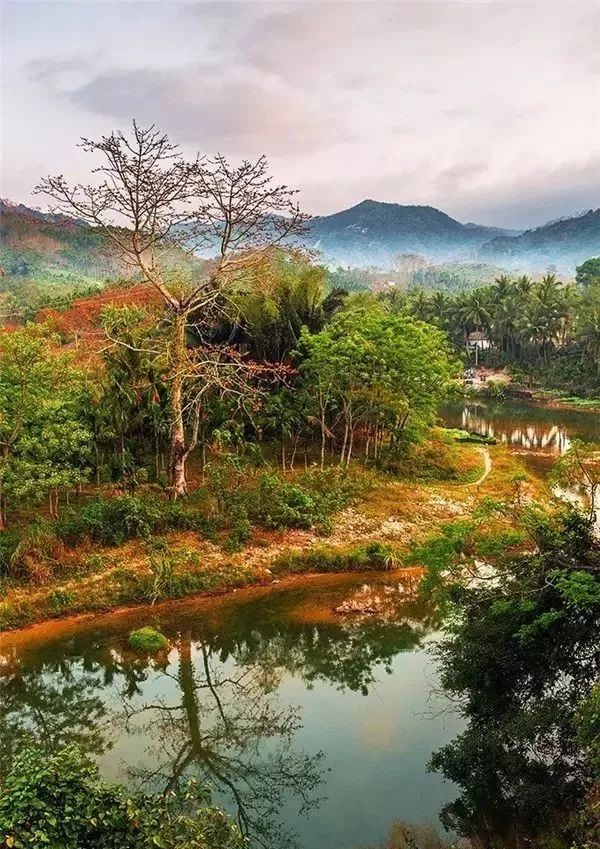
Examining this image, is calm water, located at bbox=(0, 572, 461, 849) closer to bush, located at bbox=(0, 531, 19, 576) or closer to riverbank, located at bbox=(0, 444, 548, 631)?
riverbank, located at bbox=(0, 444, 548, 631)

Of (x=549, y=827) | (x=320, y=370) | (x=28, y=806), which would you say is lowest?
(x=549, y=827)

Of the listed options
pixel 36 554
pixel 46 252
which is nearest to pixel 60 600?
pixel 36 554

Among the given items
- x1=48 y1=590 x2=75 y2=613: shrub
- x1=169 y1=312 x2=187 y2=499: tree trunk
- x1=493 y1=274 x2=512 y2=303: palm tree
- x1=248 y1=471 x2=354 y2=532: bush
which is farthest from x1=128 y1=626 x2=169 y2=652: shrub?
x1=493 y1=274 x2=512 y2=303: palm tree

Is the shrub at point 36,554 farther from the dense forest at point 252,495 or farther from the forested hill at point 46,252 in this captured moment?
the forested hill at point 46,252

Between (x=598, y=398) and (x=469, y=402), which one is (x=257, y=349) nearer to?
(x=469, y=402)

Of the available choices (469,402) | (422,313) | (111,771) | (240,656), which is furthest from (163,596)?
(422,313)

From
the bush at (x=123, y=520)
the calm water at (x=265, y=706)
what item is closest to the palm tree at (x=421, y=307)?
the bush at (x=123, y=520)
